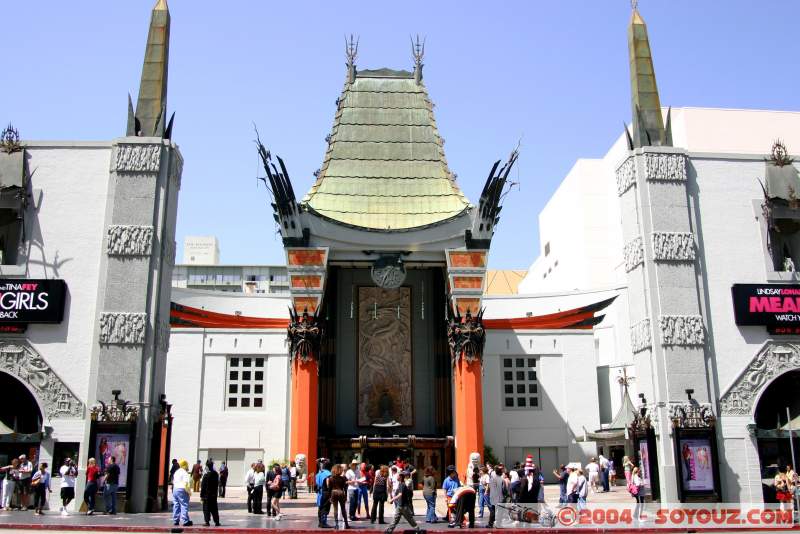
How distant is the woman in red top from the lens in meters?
20.3

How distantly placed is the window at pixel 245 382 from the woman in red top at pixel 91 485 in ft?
61.7

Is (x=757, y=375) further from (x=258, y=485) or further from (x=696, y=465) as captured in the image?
(x=258, y=485)

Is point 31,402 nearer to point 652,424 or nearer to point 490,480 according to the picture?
point 490,480

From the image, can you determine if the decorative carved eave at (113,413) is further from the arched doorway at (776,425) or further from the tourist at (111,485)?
the arched doorway at (776,425)

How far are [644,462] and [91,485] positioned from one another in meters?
14.6

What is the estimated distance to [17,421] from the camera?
23.1 meters

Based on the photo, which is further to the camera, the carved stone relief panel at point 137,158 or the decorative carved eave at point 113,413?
the carved stone relief panel at point 137,158

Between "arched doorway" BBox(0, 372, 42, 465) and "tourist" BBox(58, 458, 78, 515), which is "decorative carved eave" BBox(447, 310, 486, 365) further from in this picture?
"tourist" BBox(58, 458, 78, 515)

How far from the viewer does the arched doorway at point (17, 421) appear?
2164cm

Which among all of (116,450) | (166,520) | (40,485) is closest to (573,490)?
(166,520)

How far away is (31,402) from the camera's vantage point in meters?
23.3

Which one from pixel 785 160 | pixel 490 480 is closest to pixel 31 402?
pixel 490 480

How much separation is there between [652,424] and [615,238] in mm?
39827

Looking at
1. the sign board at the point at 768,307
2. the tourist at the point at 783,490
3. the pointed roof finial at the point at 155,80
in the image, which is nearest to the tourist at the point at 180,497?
the pointed roof finial at the point at 155,80
